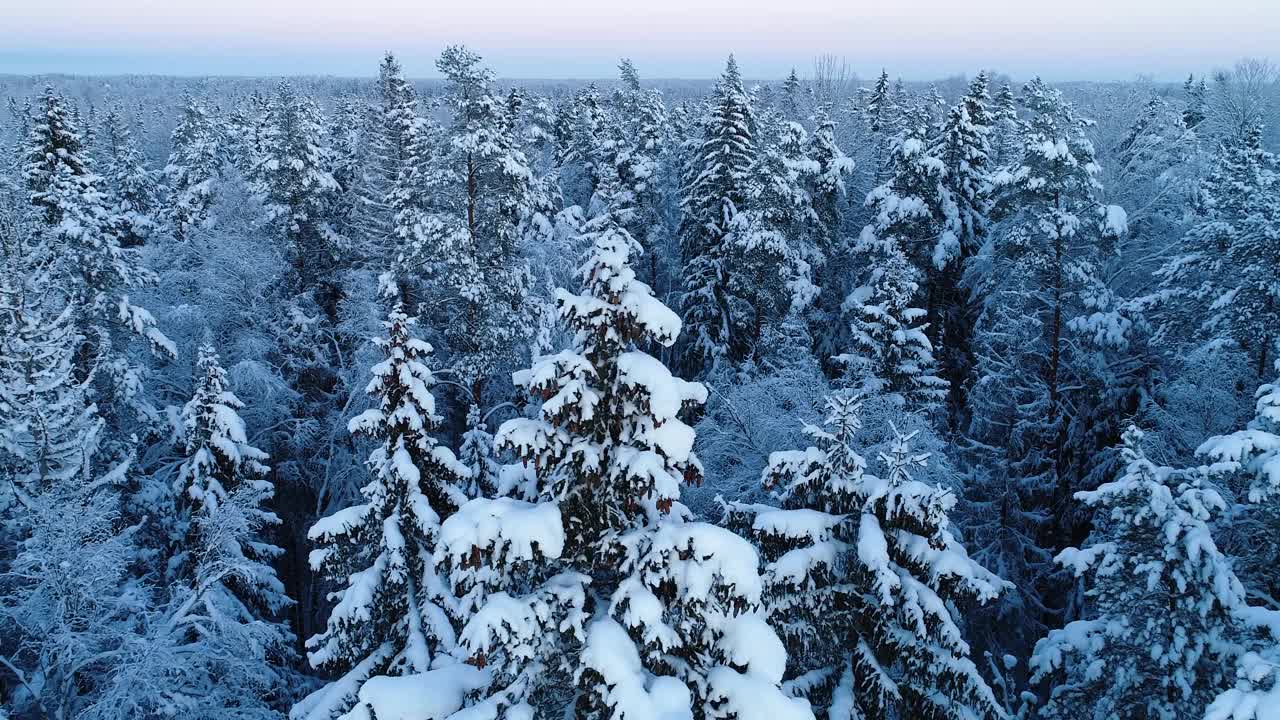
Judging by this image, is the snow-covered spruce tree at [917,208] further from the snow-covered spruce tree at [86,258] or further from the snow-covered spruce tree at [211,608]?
the snow-covered spruce tree at [86,258]

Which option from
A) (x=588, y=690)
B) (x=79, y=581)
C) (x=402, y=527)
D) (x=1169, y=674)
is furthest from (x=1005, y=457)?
(x=79, y=581)

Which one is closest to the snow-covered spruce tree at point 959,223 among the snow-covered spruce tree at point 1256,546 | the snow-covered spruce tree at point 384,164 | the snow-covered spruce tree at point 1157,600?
the snow-covered spruce tree at point 1256,546

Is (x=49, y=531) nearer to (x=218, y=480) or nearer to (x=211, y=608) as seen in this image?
(x=211, y=608)

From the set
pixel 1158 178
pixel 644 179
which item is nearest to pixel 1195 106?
pixel 1158 178

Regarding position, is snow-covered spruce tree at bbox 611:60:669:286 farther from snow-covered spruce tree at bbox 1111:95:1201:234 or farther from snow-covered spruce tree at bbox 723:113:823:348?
snow-covered spruce tree at bbox 1111:95:1201:234

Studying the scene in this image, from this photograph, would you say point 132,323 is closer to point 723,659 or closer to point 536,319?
point 536,319
